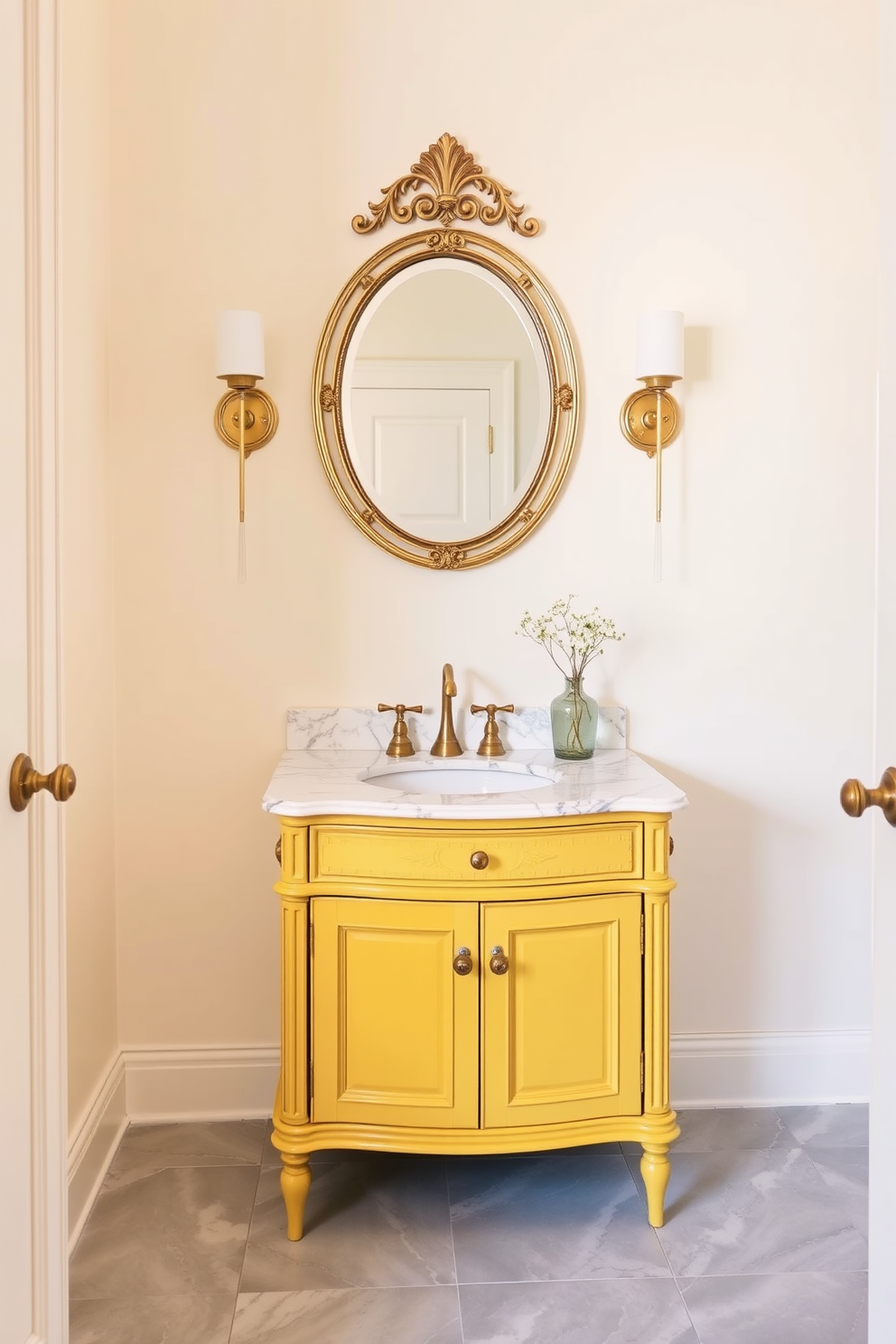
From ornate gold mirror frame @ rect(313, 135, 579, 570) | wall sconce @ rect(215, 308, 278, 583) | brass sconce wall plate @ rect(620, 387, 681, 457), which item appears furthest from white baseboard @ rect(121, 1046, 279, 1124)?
brass sconce wall plate @ rect(620, 387, 681, 457)

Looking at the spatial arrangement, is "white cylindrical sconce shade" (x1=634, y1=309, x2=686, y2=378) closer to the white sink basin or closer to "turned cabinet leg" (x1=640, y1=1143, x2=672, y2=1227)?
the white sink basin

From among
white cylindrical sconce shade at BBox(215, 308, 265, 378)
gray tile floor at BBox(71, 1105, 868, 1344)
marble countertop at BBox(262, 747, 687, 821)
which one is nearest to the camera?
gray tile floor at BBox(71, 1105, 868, 1344)

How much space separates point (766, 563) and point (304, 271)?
1.20 metres

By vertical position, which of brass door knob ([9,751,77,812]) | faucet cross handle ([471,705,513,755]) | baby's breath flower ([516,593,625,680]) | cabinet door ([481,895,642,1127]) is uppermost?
baby's breath flower ([516,593,625,680])

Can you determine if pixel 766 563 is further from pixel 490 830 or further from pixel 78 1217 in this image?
pixel 78 1217

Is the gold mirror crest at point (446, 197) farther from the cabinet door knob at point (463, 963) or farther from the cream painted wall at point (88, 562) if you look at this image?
the cabinet door knob at point (463, 963)

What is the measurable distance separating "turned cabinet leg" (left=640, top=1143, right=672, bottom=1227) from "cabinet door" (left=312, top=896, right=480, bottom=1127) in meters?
0.34

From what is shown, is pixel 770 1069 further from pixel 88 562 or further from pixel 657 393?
pixel 88 562

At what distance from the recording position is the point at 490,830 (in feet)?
6.38

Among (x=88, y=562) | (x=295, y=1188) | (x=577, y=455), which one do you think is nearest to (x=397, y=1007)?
(x=295, y=1188)

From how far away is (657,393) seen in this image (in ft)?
7.86

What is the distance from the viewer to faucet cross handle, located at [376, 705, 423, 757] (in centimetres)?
238

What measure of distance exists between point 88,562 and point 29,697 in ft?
3.43

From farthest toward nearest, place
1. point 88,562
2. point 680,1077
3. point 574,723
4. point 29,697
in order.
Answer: point 680,1077 < point 574,723 < point 88,562 < point 29,697
